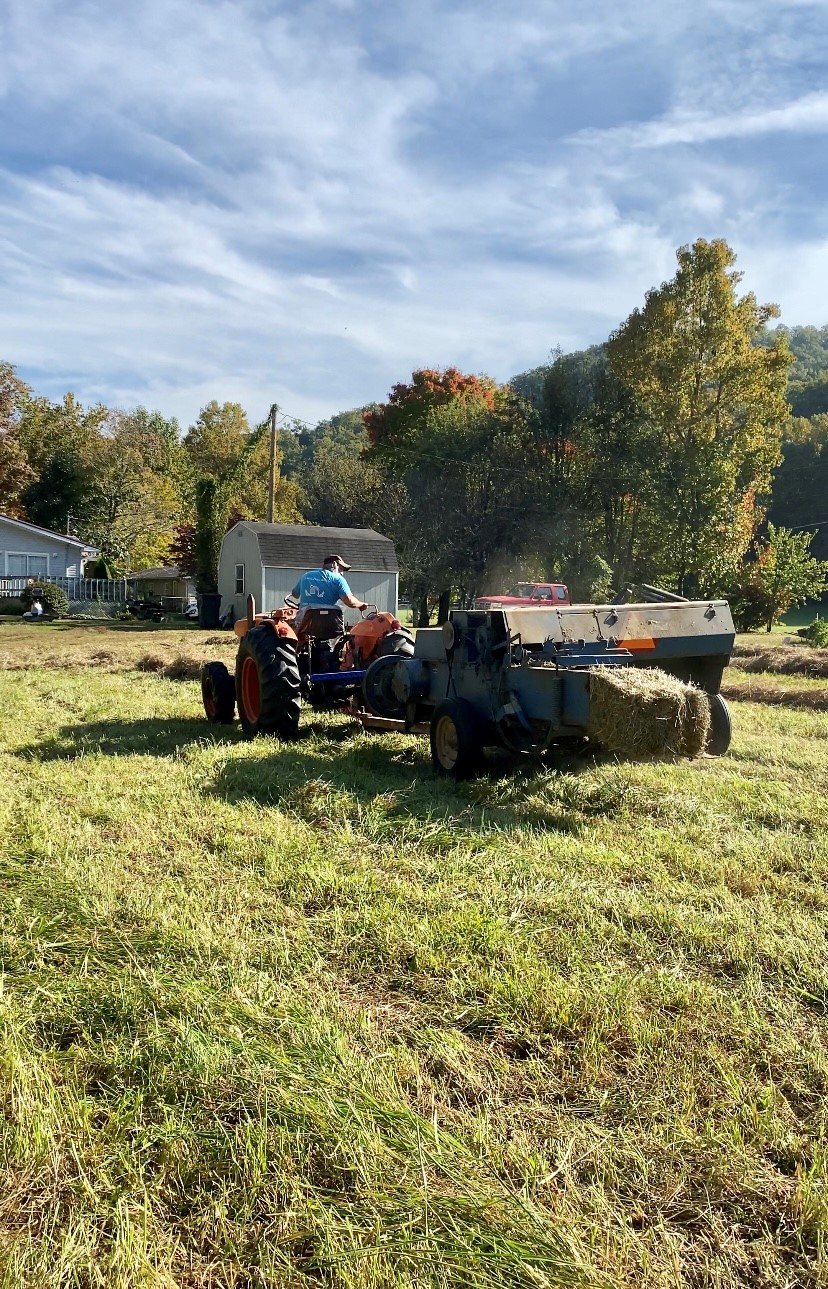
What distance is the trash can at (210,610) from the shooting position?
3105 cm

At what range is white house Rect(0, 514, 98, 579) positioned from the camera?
38875mm

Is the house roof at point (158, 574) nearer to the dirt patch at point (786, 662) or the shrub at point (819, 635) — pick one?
the shrub at point (819, 635)

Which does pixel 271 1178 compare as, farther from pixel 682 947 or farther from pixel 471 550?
pixel 471 550

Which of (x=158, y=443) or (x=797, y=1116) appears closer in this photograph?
(x=797, y=1116)

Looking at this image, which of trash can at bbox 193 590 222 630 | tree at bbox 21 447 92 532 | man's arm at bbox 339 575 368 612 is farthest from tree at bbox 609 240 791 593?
tree at bbox 21 447 92 532

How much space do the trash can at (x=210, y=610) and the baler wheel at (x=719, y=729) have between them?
2559 centimetres

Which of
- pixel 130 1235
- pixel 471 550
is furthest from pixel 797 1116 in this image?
pixel 471 550

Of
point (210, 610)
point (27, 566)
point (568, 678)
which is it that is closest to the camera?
point (568, 678)

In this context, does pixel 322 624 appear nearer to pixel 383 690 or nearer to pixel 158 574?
pixel 383 690

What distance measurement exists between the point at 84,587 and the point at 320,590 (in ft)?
114

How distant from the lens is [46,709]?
32.6ft

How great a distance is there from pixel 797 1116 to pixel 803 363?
95636 millimetres

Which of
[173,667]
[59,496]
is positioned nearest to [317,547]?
[173,667]

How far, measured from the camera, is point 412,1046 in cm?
275
